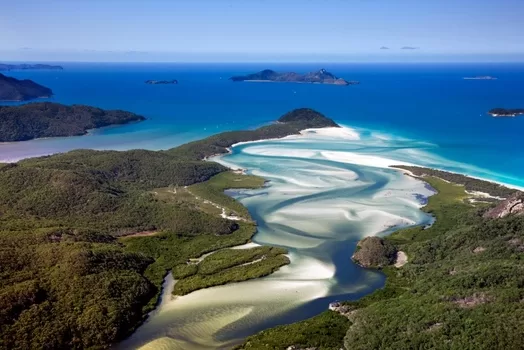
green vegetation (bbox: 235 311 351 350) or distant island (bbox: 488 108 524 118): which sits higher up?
distant island (bbox: 488 108 524 118)

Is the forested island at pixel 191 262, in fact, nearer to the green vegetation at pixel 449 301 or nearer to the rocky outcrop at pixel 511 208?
the green vegetation at pixel 449 301

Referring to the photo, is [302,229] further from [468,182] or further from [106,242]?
[468,182]

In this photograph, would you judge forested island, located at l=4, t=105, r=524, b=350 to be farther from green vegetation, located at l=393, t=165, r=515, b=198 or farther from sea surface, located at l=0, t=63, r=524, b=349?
sea surface, located at l=0, t=63, r=524, b=349

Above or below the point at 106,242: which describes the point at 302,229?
below

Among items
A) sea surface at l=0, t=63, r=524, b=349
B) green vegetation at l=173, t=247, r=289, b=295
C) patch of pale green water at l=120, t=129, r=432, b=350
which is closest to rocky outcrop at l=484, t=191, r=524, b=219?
sea surface at l=0, t=63, r=524, b=349

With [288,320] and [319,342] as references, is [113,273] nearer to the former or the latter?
[288,320]

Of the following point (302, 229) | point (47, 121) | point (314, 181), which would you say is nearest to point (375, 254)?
point (302, 229)

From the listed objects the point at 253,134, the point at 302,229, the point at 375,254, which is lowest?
the point at 302,229
